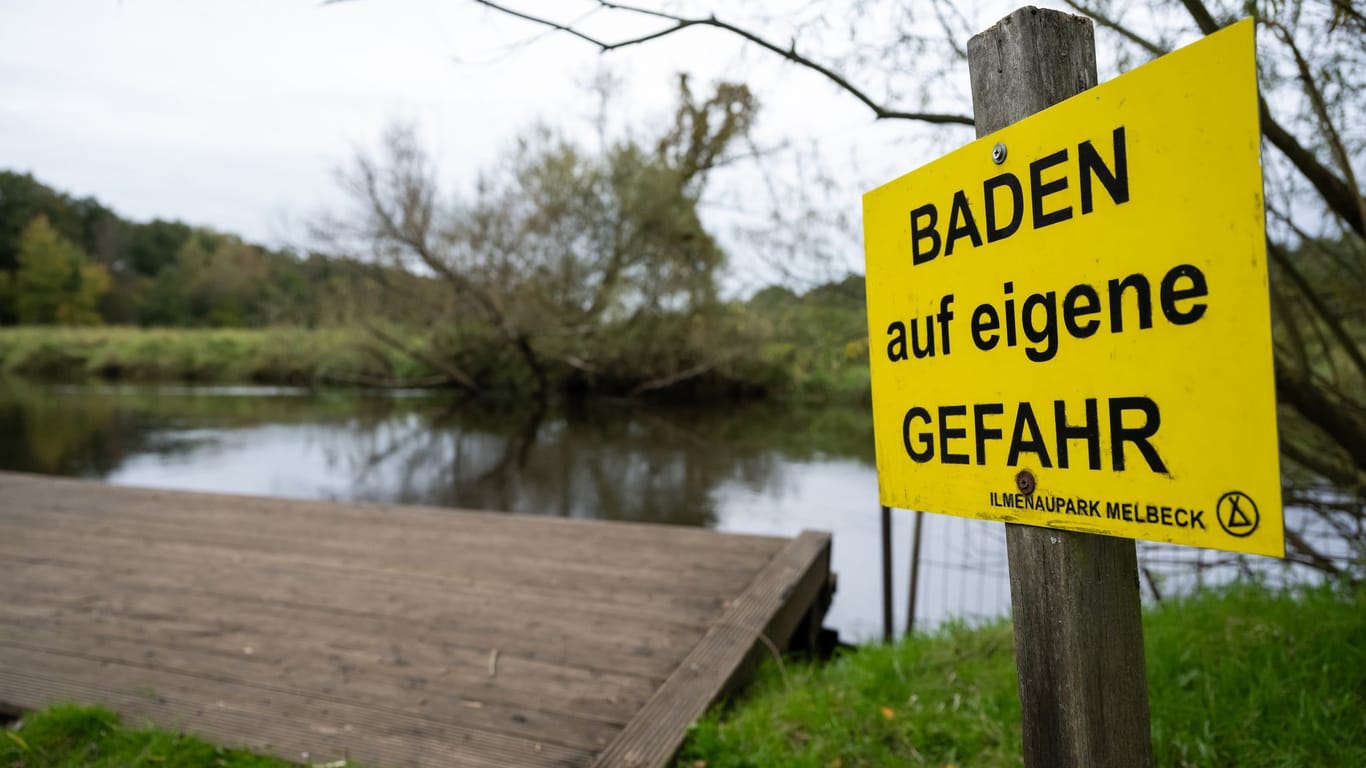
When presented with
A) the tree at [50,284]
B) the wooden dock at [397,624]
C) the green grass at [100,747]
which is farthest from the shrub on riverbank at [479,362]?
the tree at [50,284]

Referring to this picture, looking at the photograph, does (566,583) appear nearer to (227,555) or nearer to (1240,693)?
(227,555)

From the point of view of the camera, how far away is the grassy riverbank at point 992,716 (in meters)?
1.88

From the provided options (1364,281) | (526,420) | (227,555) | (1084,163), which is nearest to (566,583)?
(227,555)

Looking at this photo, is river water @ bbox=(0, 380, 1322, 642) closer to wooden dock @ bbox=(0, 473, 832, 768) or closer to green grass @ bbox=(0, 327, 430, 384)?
wooden dock @ bbox=(0, 473, 832, 768)

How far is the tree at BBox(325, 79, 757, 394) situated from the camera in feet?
48.8

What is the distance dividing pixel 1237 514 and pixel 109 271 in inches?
2136

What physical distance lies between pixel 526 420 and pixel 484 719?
12143 mm

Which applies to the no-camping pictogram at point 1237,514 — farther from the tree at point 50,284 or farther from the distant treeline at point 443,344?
the tree at point 50,284

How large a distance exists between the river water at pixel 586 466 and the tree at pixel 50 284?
25.5 m

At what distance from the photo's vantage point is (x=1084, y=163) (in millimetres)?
900

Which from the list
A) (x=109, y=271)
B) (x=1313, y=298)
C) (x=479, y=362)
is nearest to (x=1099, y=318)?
(x=1313, y=298)

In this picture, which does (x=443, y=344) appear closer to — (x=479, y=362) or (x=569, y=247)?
(x=479, y=362)

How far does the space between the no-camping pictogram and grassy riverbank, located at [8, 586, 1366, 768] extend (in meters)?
1.35

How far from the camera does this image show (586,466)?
369 inches
